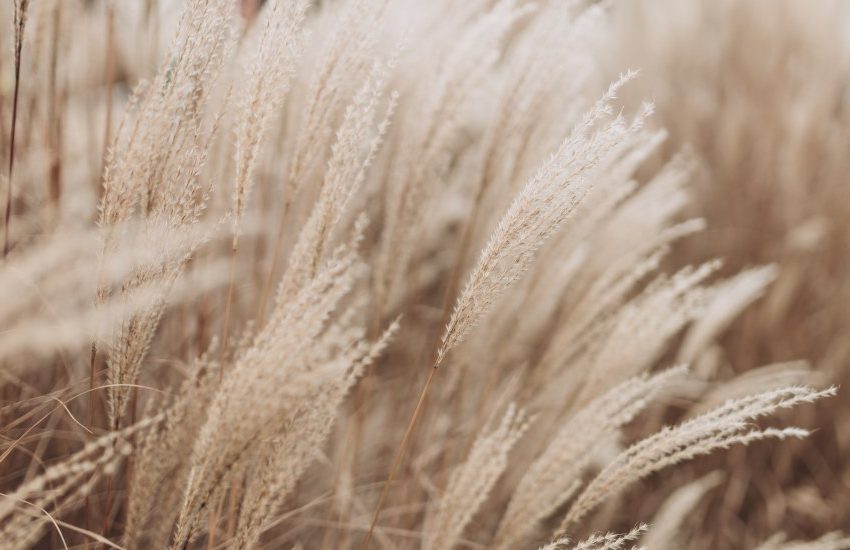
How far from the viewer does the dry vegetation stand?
91 centimetres

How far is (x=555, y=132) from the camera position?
4.77 feet

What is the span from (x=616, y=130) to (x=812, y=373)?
6.37ft

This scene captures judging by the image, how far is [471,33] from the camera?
134cm

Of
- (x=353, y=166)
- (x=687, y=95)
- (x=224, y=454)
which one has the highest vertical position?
(x=687, y=95)

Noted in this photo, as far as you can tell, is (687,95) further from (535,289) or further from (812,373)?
(535,289)

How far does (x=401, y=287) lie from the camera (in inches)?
80.3

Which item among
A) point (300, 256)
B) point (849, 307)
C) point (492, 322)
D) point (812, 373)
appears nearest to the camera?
point (300, 256)

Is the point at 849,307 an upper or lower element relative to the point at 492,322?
upper

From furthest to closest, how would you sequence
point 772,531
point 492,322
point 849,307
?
point 849,307 → point 772,531 → point 492,322

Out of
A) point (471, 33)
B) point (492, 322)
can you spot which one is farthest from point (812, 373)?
point (471, 33)

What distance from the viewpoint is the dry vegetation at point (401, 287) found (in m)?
0.91

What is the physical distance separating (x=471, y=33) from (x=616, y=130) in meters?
0.59

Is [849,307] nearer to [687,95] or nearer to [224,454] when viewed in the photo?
[687,95]

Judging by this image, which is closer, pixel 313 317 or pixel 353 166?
pixel 313 317
